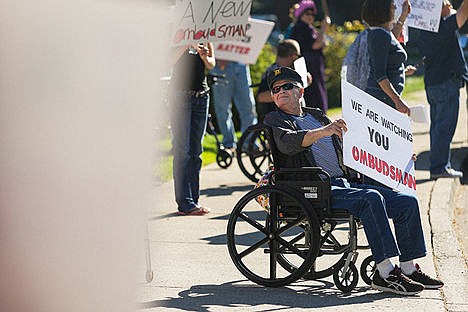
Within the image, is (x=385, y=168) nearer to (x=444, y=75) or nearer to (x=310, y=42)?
(x=444, y=75)

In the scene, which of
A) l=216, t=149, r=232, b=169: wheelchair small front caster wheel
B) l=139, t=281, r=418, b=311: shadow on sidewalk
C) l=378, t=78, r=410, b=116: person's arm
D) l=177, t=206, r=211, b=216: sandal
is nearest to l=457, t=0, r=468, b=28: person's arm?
l=216, t=149, r=232, b=169: wheelchair small front caster wheel

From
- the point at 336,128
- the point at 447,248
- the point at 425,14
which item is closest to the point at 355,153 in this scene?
the point at 336,128

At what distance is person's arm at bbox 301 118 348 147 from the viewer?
20.0 feet

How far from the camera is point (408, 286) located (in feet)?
19.8

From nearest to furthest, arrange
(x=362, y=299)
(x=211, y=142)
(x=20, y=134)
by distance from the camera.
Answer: (x=20, y=134) < (x=362, y=299) < (x=211, y=142)

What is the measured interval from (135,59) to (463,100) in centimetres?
1743

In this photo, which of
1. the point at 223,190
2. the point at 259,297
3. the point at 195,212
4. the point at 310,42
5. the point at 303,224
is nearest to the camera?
the point at 259,297

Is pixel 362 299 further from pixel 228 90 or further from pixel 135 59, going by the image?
pixel 228 90

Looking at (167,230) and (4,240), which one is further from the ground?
(4,240)

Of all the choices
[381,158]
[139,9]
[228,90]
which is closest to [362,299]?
[381,158]

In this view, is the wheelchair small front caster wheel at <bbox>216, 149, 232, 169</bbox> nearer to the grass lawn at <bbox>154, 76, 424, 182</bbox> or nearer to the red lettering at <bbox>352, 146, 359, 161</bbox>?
the grass lawn at <bbox>154, 76, 424, 182</bbox>

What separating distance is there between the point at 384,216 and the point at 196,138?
10.6ft

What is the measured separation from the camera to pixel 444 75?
11.0 m

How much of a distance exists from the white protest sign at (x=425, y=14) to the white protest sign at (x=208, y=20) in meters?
2.03
